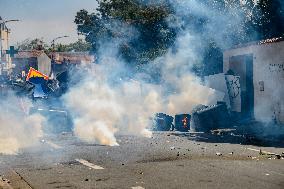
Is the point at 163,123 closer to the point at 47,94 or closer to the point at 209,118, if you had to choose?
the point at 209,118

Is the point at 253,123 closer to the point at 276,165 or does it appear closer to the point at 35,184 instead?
the point at 276,165

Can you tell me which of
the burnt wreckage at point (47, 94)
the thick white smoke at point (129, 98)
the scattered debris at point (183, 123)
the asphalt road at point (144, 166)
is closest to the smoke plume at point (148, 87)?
the thick white smoke at point (129, 98)

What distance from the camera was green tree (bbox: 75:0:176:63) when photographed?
32156 millimetres

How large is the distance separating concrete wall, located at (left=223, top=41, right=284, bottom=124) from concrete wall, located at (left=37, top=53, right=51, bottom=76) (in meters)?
49.5

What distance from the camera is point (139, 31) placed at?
3456cm

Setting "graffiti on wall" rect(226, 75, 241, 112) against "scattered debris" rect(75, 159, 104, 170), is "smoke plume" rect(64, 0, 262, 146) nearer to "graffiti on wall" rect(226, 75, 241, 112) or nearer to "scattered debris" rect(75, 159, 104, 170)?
"graffiti on wall" rect(226, 75, 241, 112)

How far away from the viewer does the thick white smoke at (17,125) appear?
14.9 meters

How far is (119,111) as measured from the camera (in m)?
20.0

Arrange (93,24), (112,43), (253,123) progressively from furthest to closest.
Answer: (93,24)
(112,43)
(253,123)

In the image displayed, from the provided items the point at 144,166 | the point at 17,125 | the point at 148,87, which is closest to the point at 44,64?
the point at 148,87

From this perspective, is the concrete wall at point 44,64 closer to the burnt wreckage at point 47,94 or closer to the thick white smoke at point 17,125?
the burnt wreckage at point 47,94

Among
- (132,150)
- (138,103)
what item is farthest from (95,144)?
(138,103)

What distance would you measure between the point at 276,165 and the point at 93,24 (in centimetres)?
3301

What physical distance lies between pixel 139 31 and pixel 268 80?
14657 mm
